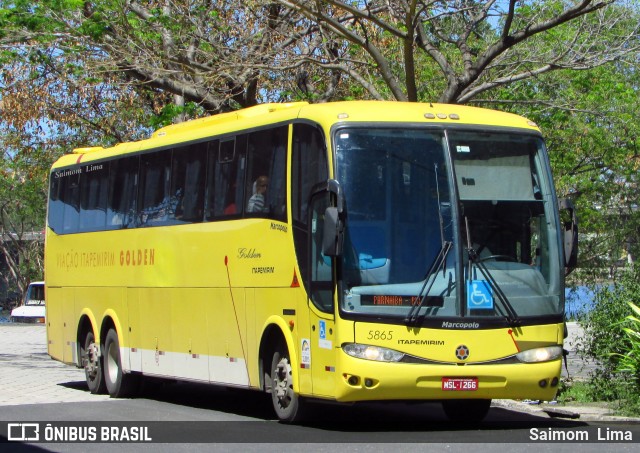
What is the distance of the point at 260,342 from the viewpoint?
1345 centimetres

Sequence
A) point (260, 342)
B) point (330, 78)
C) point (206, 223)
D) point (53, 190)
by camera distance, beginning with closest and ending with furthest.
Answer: point (260, 342) → point (206, 223) → point (53, 190) → point (330, 78)

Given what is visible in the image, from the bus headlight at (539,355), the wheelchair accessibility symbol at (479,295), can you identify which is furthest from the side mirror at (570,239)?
the wheelchair accessibility symbol at (479,295)

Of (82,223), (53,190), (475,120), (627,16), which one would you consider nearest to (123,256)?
(82,223)

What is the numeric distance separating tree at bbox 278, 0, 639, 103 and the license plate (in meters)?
5.84

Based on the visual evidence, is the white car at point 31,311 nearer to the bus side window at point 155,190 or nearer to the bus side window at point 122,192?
the bus side window at point 122,192

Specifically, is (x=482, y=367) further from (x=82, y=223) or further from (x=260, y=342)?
(x=82, y=223)

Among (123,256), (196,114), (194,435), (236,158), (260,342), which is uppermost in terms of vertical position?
(196,114)

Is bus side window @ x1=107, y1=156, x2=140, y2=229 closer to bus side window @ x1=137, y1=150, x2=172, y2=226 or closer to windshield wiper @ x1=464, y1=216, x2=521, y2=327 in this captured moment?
bus side window @ x1=137, y1=150, x2=172, y2=226

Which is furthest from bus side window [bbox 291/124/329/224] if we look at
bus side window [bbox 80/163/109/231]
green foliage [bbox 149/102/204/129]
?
green foliage [bbox 149/102/204/129]

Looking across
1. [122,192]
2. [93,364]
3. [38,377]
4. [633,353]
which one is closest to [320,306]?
[633,353]

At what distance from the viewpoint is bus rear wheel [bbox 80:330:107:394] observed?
17969mm

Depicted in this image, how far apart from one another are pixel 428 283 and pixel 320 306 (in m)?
1.13

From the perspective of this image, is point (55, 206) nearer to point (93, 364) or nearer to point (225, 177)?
point (93, 364)

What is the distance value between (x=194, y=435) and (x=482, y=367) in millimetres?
2931
